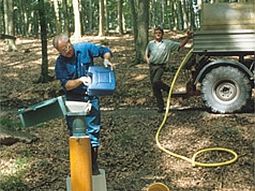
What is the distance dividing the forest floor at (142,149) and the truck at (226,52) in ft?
1.09

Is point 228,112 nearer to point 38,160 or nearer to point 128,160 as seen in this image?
point 128,160

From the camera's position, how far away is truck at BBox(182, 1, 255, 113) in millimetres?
10492

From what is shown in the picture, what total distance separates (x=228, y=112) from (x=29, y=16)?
111ft

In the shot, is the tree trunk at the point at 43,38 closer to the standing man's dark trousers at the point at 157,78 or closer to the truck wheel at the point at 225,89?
the standing man's dark trousers at the point at 157,78

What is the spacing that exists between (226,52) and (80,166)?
7.04 metres

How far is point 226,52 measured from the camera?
10.7m

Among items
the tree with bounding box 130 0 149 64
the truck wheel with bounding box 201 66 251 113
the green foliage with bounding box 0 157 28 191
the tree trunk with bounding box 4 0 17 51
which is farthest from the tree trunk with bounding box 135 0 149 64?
the green foliage with bounding box 0 157 28 191

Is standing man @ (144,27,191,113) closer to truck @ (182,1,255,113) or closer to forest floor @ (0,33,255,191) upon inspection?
truck @ (182,1,255,113)

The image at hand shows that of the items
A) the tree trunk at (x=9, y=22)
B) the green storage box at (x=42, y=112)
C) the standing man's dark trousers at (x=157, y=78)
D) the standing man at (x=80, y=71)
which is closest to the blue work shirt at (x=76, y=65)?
the standing man at (x=80, y=71)

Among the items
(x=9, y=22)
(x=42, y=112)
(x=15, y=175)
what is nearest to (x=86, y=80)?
(x=42, y=112)

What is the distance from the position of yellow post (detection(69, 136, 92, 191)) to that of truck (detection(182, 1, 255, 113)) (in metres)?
6.70

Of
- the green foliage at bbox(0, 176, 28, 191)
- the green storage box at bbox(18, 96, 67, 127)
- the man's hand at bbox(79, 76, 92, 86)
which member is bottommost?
the green foliage at bbox(0, 176, 28, 191)

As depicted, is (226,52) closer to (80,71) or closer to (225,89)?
(225,89)

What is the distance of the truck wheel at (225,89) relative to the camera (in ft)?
34.4
